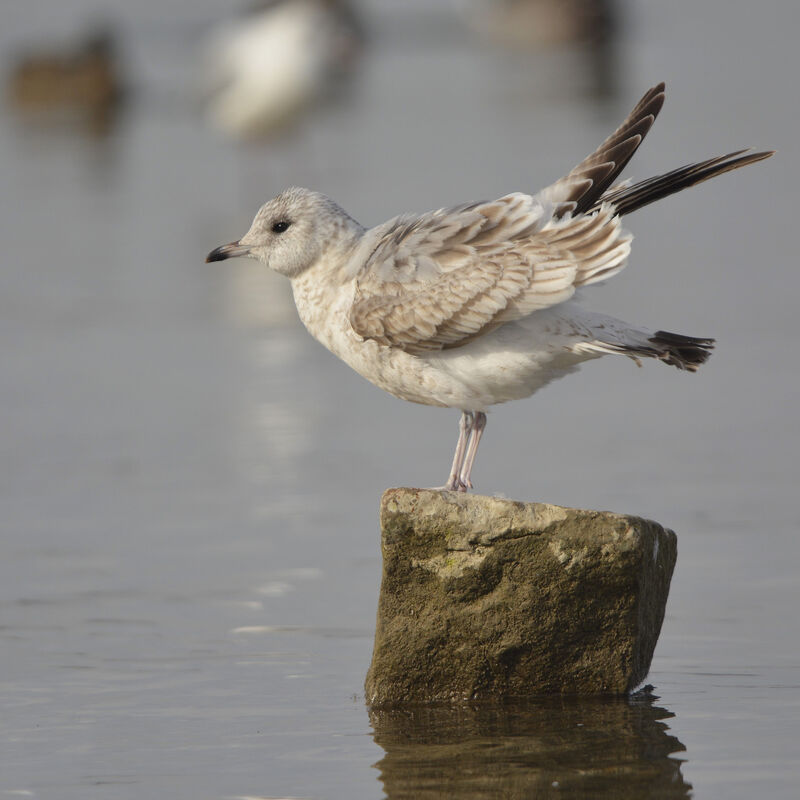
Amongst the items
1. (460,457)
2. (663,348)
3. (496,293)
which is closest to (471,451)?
(460,457)

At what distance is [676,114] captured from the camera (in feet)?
69.9

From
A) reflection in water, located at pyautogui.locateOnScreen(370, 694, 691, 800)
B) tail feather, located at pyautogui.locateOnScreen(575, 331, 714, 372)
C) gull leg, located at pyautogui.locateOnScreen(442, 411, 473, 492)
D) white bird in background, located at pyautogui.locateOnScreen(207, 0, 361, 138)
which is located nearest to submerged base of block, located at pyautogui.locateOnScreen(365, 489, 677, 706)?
reflection in water, located at pyautogui.locateOnScreen(370, 694, 691, 800)

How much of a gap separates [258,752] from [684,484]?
12.5 ft

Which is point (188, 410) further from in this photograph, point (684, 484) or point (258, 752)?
point (258, 752)

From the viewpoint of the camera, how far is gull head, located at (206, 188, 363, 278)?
6926 mm

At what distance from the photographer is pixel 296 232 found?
695cm

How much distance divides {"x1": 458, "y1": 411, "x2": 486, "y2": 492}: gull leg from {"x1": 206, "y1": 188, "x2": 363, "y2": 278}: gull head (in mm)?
901

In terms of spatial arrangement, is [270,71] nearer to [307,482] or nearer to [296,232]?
[307,482]

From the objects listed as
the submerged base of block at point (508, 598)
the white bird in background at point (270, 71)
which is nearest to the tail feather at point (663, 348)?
the submerged base of block at point (508, 598)

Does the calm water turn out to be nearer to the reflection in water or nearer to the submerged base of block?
the reflection in water

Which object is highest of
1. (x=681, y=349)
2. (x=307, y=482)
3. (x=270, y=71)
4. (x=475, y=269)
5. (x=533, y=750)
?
(x=270, y=71)

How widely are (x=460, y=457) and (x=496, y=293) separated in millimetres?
790

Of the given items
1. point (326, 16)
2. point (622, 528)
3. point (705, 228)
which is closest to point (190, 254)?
point (705, 228)

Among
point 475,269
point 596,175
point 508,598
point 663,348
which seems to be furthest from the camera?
point 596,175
